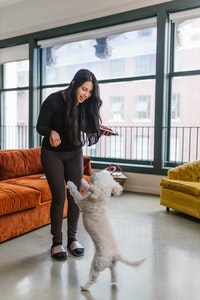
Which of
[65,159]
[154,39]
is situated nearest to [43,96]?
[154,39]

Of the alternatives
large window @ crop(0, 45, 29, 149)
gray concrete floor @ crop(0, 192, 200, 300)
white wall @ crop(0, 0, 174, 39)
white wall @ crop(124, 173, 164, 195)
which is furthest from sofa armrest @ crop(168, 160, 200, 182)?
large window @ crop(0, 45, 29, 149)

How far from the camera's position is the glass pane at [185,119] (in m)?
4.03

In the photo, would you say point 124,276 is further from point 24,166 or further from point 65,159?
point 24,166

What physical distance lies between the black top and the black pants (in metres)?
0.05

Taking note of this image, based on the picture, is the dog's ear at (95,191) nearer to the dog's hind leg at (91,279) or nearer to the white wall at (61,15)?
the dog's hind leg at (91,279)

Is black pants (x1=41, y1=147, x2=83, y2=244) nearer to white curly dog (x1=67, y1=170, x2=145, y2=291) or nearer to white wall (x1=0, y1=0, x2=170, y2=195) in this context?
white curly dog (x1=67, y1=170, x2=145, y2=291)

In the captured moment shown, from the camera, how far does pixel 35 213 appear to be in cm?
260

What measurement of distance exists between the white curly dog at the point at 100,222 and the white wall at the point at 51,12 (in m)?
3.37

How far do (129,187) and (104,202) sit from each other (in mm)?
2744

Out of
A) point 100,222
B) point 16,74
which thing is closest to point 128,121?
point 16,74

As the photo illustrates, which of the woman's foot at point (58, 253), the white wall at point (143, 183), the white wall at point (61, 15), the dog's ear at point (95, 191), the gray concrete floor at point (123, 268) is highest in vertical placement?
the white wall at point (61, 15)

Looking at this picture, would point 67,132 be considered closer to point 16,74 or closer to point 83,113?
point 83,113

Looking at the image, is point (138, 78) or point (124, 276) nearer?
point (124, 276)

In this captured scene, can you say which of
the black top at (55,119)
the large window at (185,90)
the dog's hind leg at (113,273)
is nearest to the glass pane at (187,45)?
the large window at (185,90)
